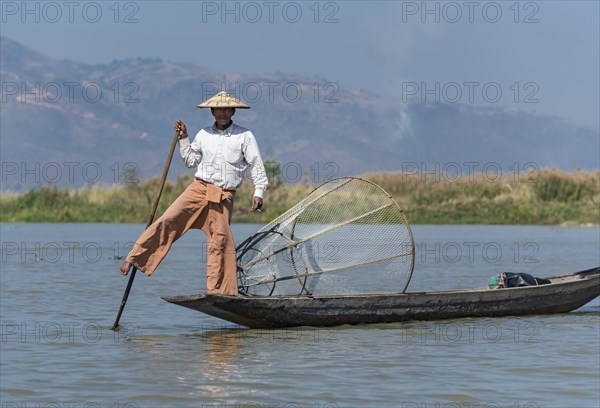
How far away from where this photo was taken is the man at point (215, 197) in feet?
32.9

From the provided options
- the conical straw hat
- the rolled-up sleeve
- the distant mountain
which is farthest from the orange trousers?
the distant mountain

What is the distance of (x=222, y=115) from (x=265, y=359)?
7.06 ft

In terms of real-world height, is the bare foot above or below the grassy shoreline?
below

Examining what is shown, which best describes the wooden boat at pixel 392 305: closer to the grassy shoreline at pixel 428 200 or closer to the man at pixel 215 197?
the man at pixel 215 197

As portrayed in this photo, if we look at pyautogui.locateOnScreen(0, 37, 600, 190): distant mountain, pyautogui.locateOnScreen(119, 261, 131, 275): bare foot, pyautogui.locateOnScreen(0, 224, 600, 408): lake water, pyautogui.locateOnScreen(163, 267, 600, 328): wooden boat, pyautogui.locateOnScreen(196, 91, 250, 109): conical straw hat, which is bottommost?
pyautogui.locateOnScreen(0, 224, 600, 408): lake water

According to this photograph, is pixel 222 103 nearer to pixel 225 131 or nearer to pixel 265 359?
pixel 225 131

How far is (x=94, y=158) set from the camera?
490ft

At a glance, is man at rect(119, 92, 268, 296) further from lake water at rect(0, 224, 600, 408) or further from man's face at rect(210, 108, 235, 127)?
lake water at rect(0, 224, 600, 408)

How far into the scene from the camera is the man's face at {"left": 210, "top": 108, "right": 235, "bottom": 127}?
32.9 ft

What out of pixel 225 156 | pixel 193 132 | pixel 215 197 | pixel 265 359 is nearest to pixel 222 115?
pixel 225 156

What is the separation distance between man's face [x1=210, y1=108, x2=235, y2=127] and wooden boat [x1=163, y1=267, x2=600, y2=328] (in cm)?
142

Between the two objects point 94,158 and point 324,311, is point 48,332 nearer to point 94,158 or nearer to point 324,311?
point 324,311

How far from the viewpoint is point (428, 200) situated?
3234cm

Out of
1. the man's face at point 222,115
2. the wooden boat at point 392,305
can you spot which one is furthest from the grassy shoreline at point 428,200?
the man's face at point 222,115
